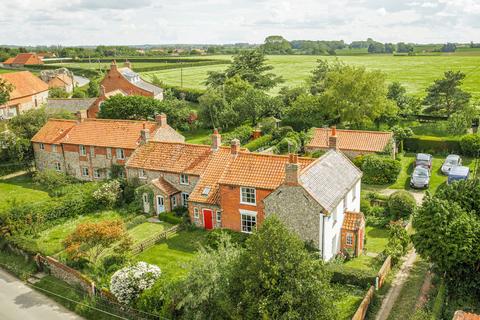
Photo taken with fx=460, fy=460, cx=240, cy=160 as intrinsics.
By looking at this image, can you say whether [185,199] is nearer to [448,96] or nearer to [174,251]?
[174,251]

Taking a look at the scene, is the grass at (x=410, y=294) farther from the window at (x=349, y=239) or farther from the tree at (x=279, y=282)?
the tree at (x=279, y=282)

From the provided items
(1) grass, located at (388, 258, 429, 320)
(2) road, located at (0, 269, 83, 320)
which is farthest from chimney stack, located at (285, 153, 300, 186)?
(2) road, located at (0, 269, 83, 320)

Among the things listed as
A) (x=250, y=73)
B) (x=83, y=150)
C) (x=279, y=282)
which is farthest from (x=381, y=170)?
(x=250, y=73)

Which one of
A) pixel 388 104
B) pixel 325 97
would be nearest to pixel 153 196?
pixel 325 97

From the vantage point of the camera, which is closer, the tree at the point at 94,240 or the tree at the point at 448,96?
the tree at the point at 94,240

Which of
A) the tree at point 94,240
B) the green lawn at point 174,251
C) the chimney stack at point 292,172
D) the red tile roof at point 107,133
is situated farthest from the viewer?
the red tile roof at point 107,133

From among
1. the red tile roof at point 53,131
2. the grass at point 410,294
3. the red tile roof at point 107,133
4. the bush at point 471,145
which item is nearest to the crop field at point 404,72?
the bush at point 471,145
